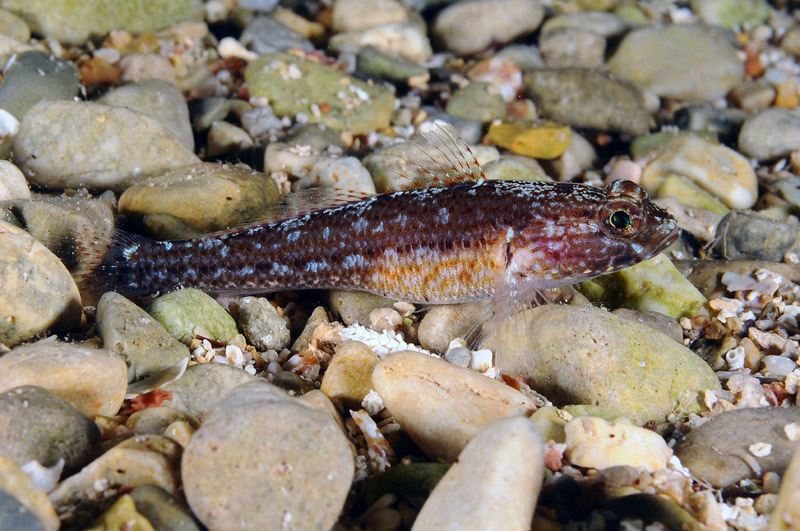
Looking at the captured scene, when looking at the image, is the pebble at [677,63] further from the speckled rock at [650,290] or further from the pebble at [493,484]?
the pebble at [493,484]

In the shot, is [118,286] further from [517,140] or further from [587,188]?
[517,140]

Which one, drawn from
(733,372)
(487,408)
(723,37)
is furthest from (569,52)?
(487,408)

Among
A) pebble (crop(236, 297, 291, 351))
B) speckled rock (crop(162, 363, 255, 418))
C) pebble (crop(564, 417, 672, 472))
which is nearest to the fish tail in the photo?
pebble (crop(236, 297, 291, 351))

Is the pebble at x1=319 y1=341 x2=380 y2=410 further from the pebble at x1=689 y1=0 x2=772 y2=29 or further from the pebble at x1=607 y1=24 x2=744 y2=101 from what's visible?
the pebble at x1=689 y1=0 x2=772 y2=29

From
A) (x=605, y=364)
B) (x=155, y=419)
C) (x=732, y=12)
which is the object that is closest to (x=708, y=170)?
(x=605, y=364)

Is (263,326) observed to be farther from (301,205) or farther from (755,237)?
(755,237)

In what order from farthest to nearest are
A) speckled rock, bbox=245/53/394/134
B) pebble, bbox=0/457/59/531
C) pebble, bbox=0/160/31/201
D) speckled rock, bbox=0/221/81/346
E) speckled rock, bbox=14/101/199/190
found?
speckled rock, bbox=245/53/394/134
speckled rock, bbox=14/101/199/190
pebble, bbox=0/160/31/201
speckled rock, bbox=0/221/81/346
pebble, bbox=0/457/59/531
